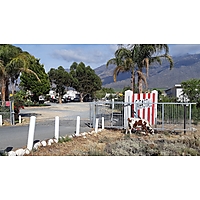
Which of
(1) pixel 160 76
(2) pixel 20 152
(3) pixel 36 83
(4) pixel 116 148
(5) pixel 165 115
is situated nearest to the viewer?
(2) pixel 20 152

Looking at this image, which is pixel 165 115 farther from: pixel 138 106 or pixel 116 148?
pixel 116 148

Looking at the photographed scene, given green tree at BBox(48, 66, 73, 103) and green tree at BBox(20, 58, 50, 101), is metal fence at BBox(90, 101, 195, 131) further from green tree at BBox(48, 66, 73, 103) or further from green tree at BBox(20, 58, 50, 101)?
green tree at BBox(48, 66, 73, 103)

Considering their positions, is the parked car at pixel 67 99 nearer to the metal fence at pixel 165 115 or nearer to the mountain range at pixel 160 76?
the mountain range at pixel 160 76

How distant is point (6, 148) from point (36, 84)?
2506cm

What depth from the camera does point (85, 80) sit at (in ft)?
132

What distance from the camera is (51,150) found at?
6.79 m

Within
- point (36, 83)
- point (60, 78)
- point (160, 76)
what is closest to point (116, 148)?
point (36, 83)

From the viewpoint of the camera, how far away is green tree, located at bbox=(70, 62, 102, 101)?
40094 mm

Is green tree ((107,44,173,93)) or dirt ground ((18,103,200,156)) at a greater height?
green tree ((107,44,173,93))

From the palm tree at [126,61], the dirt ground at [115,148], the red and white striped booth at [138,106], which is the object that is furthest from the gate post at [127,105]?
the palm tree at [126,61]

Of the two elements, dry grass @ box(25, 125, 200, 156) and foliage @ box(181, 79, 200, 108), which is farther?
foliage @ box(181, 79, 200, 108)

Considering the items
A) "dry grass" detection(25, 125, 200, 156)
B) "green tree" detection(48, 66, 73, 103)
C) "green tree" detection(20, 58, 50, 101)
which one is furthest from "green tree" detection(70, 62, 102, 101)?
"dry grass" detection(25, 125, 200, 156)

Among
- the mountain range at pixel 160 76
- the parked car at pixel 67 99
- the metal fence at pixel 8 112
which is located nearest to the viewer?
the metal fence at pixel 8 112

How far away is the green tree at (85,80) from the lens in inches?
1578
